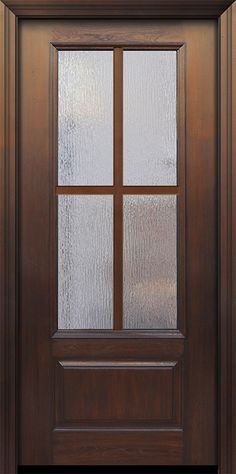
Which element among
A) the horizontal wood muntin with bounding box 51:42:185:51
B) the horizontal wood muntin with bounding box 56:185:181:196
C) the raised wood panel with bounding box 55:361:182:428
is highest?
the horizontal wood muntin with bounding box 51:42:185:51

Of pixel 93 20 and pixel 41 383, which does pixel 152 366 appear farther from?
pixel 93 20

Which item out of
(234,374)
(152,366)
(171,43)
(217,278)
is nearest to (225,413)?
(234,374)

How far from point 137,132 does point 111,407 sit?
1.00 meters

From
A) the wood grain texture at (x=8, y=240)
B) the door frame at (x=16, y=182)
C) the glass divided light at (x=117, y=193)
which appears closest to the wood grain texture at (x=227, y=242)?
the door frame at (x=16, y=182)

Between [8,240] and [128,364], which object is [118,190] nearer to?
[8,240]

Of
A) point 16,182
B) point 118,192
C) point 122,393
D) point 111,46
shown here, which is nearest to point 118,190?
point 118,192

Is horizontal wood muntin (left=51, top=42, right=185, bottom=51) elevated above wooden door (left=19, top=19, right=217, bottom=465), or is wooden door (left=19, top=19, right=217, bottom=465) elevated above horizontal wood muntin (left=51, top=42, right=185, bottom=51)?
horizontal wood muntin (left=51, top=42, right=185, bottom=51)

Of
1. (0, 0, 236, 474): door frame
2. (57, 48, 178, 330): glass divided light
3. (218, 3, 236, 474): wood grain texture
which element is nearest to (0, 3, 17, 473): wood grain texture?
(0, 0, 236, 474): door frame

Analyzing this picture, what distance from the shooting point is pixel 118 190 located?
1895mm

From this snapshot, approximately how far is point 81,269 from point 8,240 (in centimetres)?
28

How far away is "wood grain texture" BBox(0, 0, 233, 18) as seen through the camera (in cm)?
181

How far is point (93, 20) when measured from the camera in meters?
1.87

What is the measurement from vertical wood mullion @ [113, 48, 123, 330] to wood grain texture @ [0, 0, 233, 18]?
0.14 meters

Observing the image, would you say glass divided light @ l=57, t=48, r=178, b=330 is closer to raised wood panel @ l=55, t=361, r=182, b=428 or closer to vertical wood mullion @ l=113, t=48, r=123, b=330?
vertical wood mullion @ l=113, t=48, r=123, b=330
